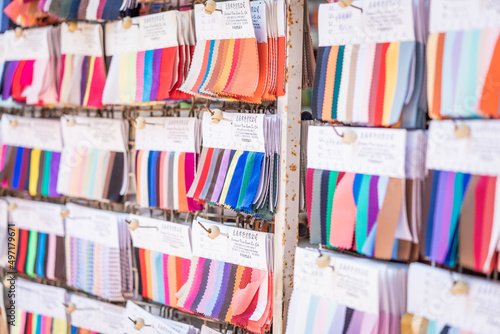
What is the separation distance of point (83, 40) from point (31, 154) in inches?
20.9

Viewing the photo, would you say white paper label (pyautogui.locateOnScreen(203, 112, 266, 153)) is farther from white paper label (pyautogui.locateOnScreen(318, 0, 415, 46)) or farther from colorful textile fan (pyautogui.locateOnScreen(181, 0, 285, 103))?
white paper label (pyautogui.locateOnScreen(318, 0, 415, 46))

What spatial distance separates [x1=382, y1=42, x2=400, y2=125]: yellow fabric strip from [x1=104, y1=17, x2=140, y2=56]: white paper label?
845mm

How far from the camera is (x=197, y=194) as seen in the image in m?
1.42

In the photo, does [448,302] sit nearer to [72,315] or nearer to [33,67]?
[72,315]

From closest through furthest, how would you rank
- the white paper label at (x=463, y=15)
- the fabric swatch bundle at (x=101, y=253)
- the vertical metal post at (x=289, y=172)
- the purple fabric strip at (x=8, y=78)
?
the white paper label at (x=463, y=15)
the vertical metal post at (x=289, y=172)
the fabric swatch bundle at (x=101, y=253)
the purple fabric strip at (x=8, y=78)

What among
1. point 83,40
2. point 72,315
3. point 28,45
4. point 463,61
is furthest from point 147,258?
point 463,61

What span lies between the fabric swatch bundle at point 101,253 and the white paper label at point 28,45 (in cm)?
59

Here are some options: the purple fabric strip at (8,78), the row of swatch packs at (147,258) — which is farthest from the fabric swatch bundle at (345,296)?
the purple fabric strip at (8,78)

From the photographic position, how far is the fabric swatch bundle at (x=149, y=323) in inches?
59.6

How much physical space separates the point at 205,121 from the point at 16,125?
0.96 m

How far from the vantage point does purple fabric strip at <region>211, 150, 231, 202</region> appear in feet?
4.51

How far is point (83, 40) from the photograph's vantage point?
1.68m

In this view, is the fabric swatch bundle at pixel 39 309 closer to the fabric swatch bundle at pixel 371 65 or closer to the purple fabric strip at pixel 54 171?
the purple fabric strip at pixel 54 171

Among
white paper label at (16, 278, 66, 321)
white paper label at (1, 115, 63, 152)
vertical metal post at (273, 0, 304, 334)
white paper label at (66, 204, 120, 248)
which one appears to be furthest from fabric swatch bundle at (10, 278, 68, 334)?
vertical metal post at (273, 0, 304, 334)
